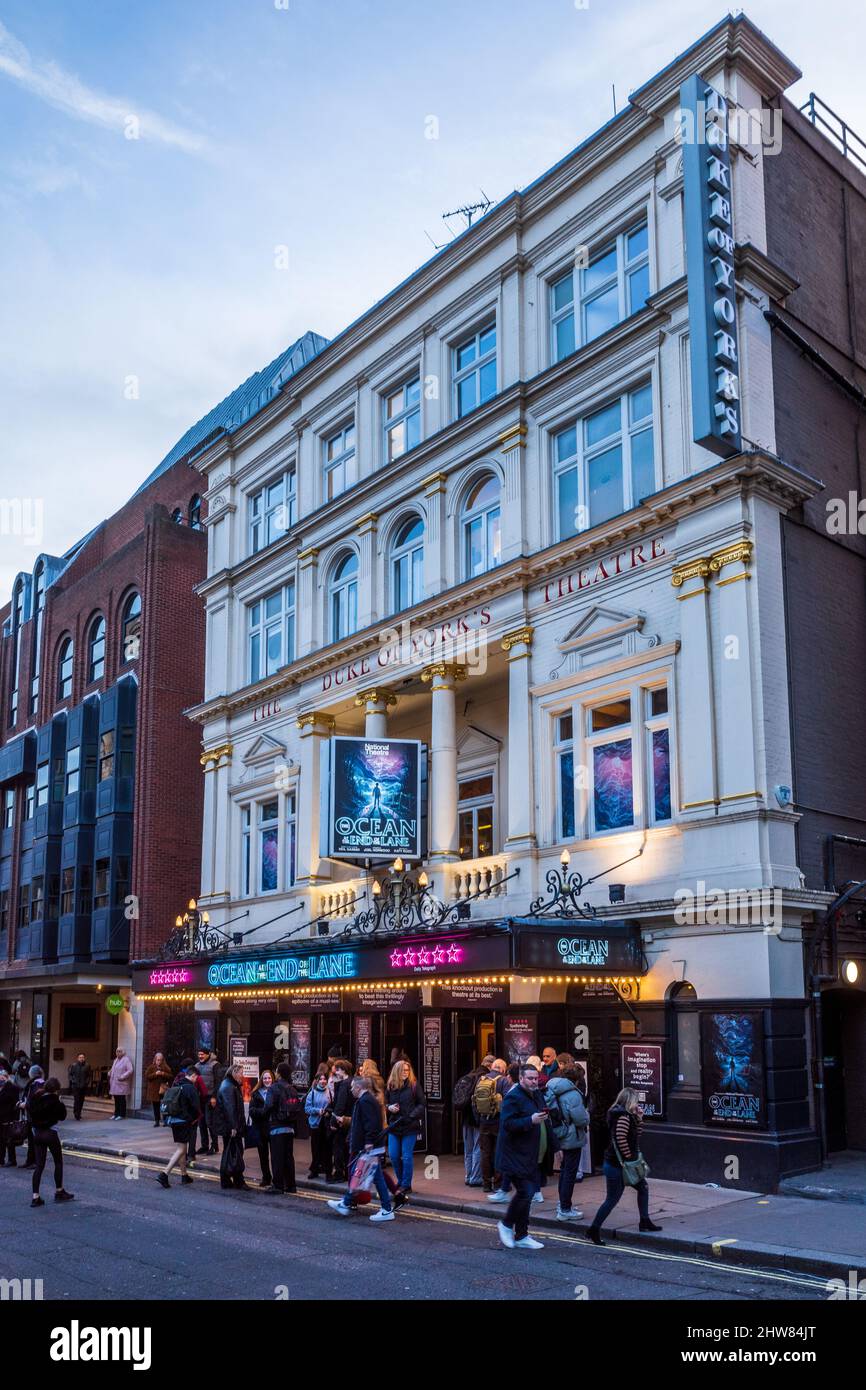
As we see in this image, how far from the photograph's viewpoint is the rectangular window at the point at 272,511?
1183 inches

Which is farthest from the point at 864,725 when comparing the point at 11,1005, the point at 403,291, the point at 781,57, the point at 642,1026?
the point at 11,1005

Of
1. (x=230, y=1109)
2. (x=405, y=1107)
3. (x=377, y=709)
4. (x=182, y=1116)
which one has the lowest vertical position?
(x=182, y=1116)

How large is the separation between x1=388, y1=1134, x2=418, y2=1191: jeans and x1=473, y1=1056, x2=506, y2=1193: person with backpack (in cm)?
99

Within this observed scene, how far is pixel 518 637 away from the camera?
21.7m

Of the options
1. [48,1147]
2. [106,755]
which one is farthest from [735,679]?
[106,755]

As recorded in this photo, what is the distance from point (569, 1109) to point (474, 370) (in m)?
14.6

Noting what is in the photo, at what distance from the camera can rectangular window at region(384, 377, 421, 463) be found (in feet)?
85.2

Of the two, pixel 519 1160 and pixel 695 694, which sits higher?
pixel 695 694

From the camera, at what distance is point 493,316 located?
79.6 ft

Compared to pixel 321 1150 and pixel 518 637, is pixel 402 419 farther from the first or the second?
pixel 321 1150

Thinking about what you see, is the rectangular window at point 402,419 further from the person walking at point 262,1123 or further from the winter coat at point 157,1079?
the winter coat at point 157,1079

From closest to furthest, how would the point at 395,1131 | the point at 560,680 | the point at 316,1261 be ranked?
1. the point at 316,1261
2. the point at 395,1131
3. the point at 560,680

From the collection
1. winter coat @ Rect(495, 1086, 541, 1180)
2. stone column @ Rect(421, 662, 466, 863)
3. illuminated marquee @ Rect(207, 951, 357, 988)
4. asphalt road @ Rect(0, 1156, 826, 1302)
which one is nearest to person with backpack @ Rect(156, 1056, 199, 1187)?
asphalt road @ Rect(0, 1156, 826, 1302)

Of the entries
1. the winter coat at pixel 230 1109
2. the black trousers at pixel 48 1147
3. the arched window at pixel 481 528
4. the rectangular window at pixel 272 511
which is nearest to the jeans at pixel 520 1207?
the winter coat at pixel 230 1109
